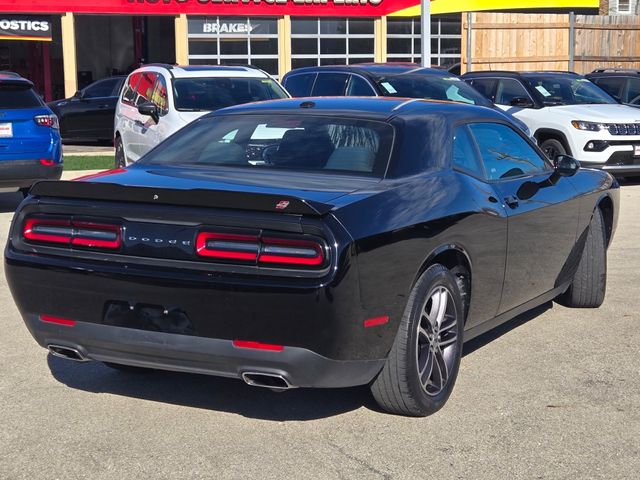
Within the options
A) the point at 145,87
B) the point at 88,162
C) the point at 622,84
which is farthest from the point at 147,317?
the point at 622,84

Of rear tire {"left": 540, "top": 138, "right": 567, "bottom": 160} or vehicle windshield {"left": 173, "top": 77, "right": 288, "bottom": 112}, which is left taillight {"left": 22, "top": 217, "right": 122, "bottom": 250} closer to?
vehicle windshield {"left": 173, "top": 77, "right": 288, "bottom": 112}

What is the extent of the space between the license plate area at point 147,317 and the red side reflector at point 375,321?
740 mm

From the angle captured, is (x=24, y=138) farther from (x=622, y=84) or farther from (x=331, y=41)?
(x=331, y=41)

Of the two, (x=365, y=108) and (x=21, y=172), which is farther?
(x=21, y=172)

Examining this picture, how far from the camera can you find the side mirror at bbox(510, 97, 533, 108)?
16.2m

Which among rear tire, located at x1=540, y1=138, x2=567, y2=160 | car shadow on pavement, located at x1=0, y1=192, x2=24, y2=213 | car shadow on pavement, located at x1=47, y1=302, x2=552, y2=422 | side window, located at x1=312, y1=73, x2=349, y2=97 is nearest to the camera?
car shadow on pavement, located at x1=47, y1=302, x2=552, y2=422

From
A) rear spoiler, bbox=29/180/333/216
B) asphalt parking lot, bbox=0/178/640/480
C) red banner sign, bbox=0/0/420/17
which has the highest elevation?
red banner sign, bbox=0/0/420/17

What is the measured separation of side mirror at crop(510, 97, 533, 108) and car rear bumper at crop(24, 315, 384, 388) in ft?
38.6

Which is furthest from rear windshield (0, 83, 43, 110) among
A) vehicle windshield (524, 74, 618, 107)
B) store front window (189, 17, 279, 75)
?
store front window (189, 17, 279, 75)

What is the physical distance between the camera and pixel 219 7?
1184 inches

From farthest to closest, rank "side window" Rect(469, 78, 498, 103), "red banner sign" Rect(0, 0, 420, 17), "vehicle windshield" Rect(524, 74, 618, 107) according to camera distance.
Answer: "red banner sign" Rect(0, 0, 420, 17) → "side window" Rect(469, 78, 498, 103) → "vehicle windshield" Rect(524, 74, 618, 107)

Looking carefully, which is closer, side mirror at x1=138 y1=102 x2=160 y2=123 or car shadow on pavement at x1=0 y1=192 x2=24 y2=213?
side mirror at x1=138 y1=102 x2=160 y2=123

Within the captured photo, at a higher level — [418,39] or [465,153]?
[418,39]

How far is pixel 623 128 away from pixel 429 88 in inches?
110
